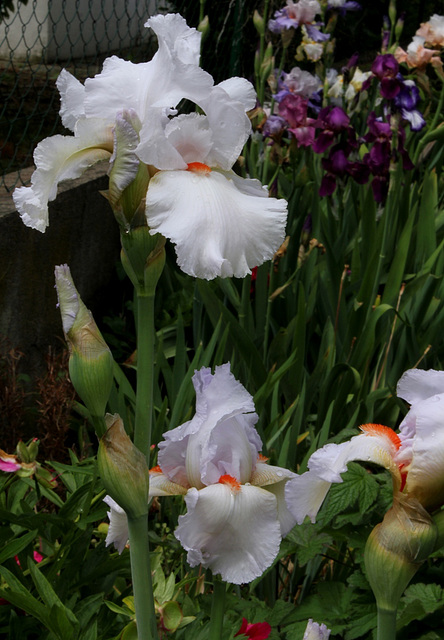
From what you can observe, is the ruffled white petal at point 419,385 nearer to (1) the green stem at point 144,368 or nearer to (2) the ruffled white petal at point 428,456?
(2) the ruffled white petal at point 428,456

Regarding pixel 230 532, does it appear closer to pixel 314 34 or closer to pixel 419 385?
pixel 419 385

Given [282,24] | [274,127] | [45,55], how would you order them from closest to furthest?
[274,127]
[282,24]
[45,55]

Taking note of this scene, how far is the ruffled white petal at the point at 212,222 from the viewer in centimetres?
65

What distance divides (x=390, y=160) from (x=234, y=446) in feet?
6.79

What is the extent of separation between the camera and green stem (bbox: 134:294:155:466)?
0.71 metres

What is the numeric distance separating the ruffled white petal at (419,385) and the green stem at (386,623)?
0.62 feet

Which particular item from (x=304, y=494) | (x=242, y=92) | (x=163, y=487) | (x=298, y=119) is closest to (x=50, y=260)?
(x=298, y=119)

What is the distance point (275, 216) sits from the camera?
691mm

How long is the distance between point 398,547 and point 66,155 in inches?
19.8

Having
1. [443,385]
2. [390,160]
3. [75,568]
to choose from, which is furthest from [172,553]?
[390,160]

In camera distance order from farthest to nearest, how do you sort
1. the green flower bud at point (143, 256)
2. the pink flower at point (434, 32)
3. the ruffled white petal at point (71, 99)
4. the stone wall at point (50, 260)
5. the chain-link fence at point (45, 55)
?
the pink flower at point (434, 32) → the chain-link fence at point (45, 55) → the stone wall at point (50, 260) → the ruffled white petal at point (71, 99) → the green flower bud at point (143, 256)

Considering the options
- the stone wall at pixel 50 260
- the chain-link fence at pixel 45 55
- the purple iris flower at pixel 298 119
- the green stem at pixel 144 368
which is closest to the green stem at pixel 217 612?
the green stem at pixel 144 368

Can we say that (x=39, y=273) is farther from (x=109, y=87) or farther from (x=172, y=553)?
(x=109, y=87)

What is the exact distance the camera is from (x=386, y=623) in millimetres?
639
